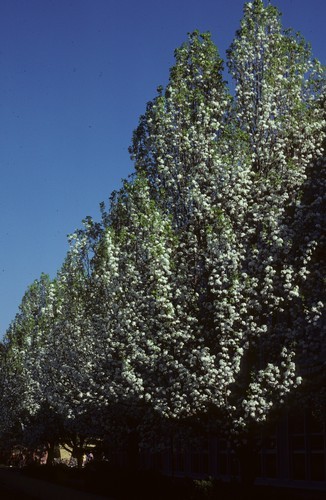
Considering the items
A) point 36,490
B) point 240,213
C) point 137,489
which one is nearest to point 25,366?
point 36,490

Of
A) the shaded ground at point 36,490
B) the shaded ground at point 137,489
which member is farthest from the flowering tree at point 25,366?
the shaded ground at point 137,489

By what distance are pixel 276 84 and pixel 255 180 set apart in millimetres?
3129

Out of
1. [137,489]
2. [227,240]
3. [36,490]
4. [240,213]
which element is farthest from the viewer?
[36,490]

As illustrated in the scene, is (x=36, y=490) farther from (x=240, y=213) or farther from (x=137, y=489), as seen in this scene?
(x=240, y=213)

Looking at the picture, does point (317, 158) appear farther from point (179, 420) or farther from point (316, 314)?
point (179, 420)

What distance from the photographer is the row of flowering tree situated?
19203 millimetres

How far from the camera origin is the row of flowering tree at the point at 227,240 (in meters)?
19.2

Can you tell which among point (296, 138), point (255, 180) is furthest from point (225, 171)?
point (296, 138)

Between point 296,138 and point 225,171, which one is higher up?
point 296,138

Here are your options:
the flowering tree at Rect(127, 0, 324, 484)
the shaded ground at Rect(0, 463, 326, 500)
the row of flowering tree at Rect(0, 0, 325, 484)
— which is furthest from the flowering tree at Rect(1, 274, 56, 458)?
the flowering tree at Rect(127, 0, 324, 484)

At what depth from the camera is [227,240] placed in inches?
770

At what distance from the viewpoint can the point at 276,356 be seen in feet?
65.9

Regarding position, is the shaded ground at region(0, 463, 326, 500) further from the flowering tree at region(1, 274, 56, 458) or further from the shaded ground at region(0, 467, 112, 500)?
the flowering tree at region(1, 274, 56, 458)

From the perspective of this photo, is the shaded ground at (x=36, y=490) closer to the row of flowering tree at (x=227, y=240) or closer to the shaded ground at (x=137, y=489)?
the shaded ground at (x=137, y=489)
